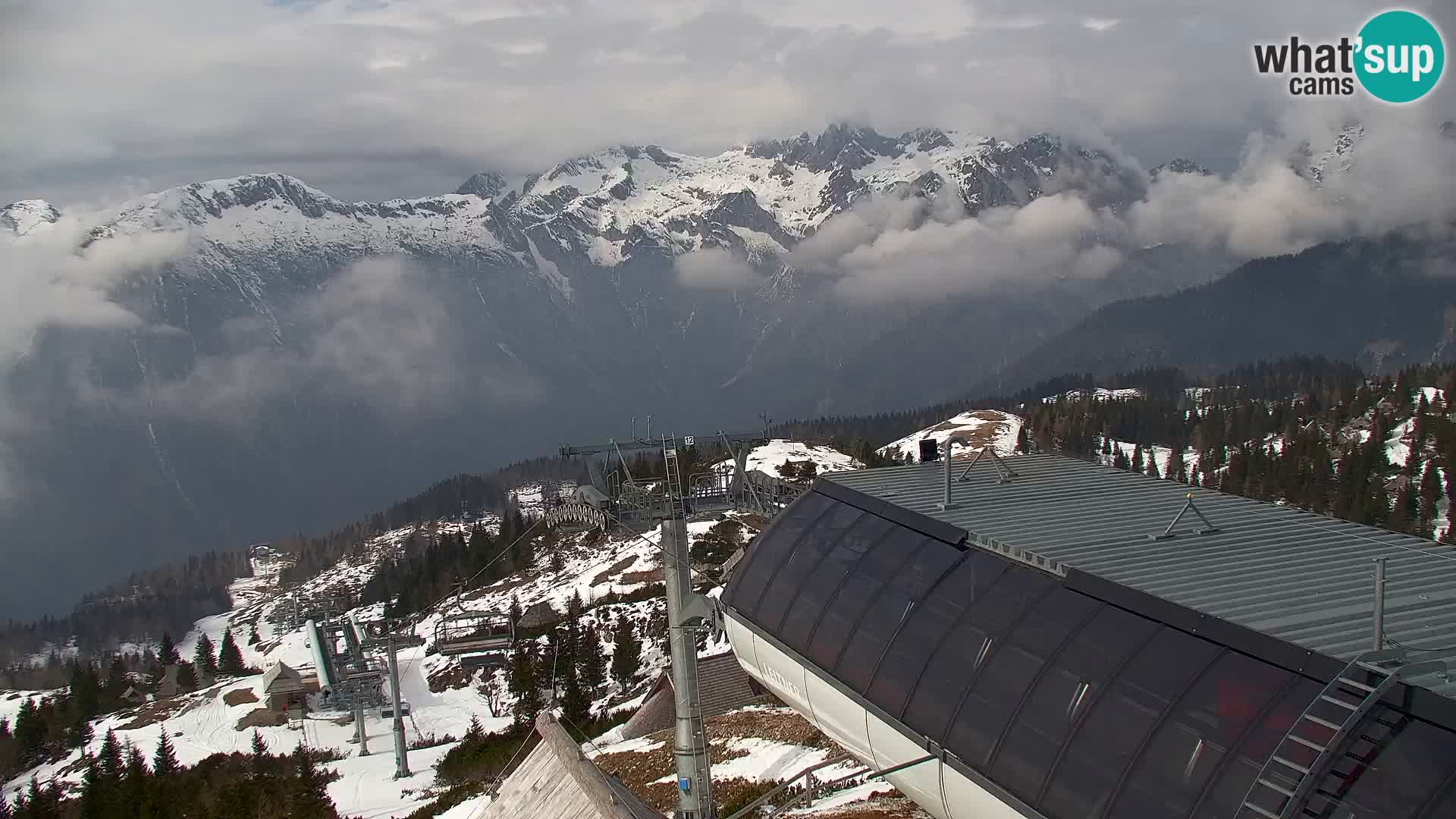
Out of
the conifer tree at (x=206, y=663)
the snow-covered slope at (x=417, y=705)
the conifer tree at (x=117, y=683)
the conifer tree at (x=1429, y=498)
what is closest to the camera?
the snow-covered slope at (x=417, y=705)

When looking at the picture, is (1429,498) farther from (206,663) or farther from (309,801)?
(206,663)

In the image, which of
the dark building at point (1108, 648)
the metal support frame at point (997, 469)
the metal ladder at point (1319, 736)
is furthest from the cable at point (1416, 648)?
the metal support frame at point (997, 469)


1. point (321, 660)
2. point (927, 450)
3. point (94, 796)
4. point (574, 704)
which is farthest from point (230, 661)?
point (927, 450)

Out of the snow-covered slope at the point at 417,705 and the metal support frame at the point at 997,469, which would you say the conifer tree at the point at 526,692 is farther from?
the metal support frame at the point at 997,469

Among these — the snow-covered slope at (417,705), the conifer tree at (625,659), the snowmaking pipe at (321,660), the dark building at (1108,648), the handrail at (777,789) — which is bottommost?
the snow-covered slope at (417,705)

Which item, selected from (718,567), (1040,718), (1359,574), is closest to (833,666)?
(1040,718)

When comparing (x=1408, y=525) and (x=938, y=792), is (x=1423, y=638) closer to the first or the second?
(x=938, y=792)
